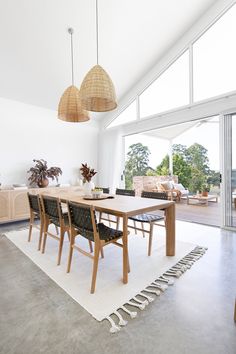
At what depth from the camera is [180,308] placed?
1.54 metres

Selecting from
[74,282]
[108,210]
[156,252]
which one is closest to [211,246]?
[156,252]

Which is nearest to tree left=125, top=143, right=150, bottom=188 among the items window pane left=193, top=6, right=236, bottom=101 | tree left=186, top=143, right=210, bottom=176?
tree left=186, top=143, right=210, bottom=176

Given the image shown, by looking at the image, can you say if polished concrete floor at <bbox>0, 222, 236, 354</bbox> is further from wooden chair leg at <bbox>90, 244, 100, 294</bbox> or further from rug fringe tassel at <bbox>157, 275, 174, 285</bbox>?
wooden chair leg at <bbox>90, 244, 100, 294</bbox>

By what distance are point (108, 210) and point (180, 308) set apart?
3.43ft

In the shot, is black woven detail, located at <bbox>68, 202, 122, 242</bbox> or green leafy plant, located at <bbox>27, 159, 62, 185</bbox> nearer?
black woven detail, located at <bbox>68, 202, 122, 242</bbox>

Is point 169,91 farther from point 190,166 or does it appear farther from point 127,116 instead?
point 190,166

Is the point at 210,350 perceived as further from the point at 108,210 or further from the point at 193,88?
the point at 193,88

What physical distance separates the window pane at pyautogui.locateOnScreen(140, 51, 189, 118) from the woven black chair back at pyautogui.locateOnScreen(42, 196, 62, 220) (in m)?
3.29

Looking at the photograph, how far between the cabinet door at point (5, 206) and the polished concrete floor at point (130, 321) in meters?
2.05

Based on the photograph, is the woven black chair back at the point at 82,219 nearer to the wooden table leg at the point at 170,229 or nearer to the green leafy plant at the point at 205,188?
the wooden table leg at the point at 170,229

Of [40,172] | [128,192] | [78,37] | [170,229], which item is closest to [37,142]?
[40,172]

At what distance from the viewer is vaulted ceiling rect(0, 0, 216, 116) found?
2975 mm

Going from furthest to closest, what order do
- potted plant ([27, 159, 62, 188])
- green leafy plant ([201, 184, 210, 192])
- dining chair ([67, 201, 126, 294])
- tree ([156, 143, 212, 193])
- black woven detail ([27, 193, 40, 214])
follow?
tree ([156, 143, 212, 193]), green leafy plant ([201, 184, 210, 192]), potted plant ([27, 159, 62, 188]), black woven detail ([27, 193, 40, 214]), dining chair ([67, 201, 126, 294])

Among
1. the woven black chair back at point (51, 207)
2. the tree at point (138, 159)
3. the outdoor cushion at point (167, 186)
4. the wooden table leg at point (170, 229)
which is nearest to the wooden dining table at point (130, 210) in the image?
the wooden table leg at point (170, 229)
